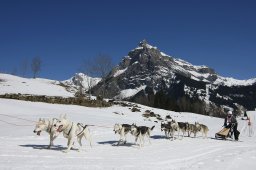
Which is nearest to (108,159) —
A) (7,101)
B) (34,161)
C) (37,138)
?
(34,161)

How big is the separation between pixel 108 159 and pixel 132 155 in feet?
5.33

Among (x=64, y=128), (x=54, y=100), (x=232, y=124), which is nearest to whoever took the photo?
(x=64, y=128)

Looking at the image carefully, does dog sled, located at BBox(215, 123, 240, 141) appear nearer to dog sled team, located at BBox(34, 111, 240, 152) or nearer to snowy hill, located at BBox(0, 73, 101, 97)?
dog sled team, located at BBox(34, 111, 240, 152)

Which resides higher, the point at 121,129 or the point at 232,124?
the point at 232,124

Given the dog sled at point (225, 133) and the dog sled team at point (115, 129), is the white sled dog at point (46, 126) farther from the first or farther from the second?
the dog sled at point (225, 133)

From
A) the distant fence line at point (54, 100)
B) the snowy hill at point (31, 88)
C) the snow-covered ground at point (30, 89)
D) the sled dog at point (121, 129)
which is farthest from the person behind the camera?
the snowy hill at point (31, 88)

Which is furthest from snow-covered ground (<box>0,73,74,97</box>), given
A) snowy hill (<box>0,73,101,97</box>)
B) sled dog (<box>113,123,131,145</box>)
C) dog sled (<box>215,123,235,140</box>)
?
sled dog (<box>113,123,131,145</box>)

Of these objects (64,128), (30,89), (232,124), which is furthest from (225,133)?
(30,89)

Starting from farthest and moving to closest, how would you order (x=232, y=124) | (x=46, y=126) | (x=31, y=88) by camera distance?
(x=31, y=88)
(x=232, y=124)
(x=46, y=126)

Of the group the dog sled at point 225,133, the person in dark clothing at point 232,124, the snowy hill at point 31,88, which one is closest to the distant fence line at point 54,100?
the snowy hill at point 31,88

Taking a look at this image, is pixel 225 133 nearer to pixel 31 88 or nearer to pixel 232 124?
pixel 232 124

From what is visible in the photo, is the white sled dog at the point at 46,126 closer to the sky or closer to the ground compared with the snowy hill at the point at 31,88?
closer to the ground

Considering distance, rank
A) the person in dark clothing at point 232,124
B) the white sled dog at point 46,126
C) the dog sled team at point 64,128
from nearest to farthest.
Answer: the dog sled team at point 64,128 → the white sled dog at point 46,126 → the person in dark clothing at point 232,124

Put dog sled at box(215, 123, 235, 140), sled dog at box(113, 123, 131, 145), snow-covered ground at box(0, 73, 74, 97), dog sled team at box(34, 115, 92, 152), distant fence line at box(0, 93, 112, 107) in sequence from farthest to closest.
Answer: snow-covered ground at box(0, 73, 74, 97) < distant fence line at box(0, 93, 112, 107) < dog sled at box(215, 123, 235, 140) < sled dog at box(113, 123, 131, 145) < dog sled team at box(34, 115, 92, 152)
